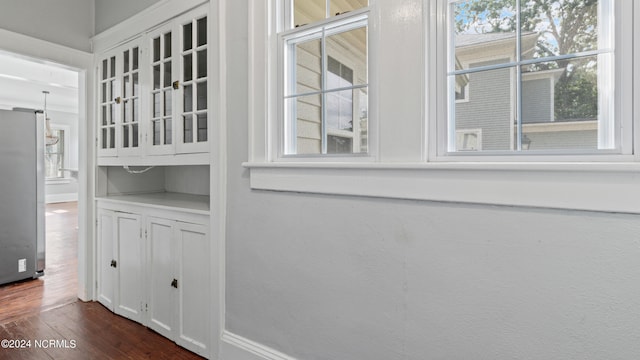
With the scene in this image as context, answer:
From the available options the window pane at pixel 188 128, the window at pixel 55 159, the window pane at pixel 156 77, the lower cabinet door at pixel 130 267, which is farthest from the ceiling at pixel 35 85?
the window pane at pixel 188 128

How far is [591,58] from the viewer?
43.7 inches

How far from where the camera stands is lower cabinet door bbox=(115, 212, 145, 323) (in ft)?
8.32

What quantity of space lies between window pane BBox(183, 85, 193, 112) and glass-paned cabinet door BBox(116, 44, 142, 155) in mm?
575

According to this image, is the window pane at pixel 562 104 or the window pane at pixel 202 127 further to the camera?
the window pane at pixel 202 127

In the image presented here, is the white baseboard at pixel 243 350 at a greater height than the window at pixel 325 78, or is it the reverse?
the window at pixel 325 78

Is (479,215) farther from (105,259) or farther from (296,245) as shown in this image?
(105,259)

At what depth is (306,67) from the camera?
1768mm

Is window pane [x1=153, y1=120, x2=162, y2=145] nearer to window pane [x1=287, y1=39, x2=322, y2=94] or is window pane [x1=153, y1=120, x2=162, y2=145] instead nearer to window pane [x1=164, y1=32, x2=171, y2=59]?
window pane [x1=164, y1=32, x2=171, y2=59]

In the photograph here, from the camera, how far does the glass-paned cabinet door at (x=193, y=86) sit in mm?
2152

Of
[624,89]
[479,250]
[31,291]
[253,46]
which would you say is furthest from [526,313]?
[31,291]

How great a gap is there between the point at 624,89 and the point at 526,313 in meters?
0.79

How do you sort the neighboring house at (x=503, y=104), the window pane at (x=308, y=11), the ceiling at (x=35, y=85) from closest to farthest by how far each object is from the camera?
the neighboring house at (x=503, y=104) → the window pane at (x=308, y=11) → the ceiling at (x=35, y=85)

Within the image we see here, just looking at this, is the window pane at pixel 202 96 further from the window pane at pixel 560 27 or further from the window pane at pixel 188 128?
the window pane at pixel 560 27

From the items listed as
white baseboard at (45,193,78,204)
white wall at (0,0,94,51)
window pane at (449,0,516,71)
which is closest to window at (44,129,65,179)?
white baseboard at (45,193,78,204)
